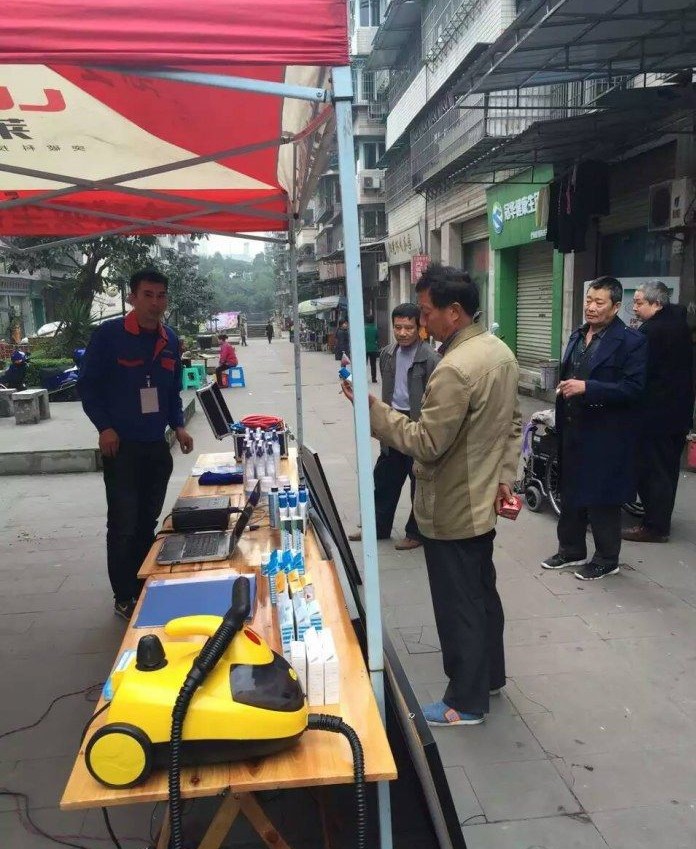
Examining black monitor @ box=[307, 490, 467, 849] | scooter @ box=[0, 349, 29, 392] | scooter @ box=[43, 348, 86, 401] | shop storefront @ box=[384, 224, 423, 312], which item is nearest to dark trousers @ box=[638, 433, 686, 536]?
black monitor @ box=[307, 490, 467, 849]

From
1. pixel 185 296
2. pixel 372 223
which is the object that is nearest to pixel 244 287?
pixel 372 223

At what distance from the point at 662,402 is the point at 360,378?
12.9 feet

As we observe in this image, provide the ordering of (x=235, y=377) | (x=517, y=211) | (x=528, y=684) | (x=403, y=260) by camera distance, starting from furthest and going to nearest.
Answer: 1. (x=403, y=260)
2. (x=235, y=377)
3. (x=517, y=211)
4. (x=528, y=684)

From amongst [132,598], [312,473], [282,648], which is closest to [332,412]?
[132,598]

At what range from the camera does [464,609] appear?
111 inches

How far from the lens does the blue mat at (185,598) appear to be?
7.58 feet

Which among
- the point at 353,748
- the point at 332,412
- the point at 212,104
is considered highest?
the point at 212,104

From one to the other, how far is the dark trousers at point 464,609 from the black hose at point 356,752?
45.7 inches

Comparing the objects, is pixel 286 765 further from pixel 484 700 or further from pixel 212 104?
pixel 212 104

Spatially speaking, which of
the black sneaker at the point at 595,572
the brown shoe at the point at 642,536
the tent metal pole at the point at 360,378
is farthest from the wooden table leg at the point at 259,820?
the brown shoe at the point at 642,536

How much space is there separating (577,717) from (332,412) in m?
10.2

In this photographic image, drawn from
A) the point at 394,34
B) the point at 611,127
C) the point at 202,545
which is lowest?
the point at 202,545

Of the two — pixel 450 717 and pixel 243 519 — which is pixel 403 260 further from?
pixel 450 717

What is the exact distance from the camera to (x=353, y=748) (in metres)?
1.63
